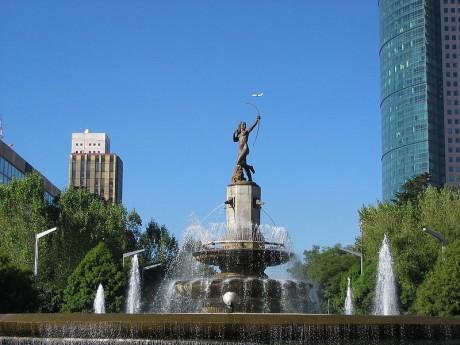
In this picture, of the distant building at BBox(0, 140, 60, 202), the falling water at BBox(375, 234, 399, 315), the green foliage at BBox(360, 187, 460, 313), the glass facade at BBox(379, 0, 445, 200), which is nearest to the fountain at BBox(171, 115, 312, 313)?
the green foliage at BBox(360, 187, 460, 313)

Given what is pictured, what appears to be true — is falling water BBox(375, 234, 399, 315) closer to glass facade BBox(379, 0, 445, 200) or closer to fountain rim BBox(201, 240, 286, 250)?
fountain rim BBox(201, 240, 286, 250)

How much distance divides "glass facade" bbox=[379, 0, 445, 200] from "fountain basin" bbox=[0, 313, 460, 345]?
13405cm

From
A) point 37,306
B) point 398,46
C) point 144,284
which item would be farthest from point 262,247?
point 398,46

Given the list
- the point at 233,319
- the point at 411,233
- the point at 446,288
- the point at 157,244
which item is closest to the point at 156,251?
the point at 157,244

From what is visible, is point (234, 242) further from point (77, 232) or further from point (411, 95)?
point (411, 95)

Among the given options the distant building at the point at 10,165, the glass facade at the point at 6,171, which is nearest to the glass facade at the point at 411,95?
the distant building at the point at 10,165

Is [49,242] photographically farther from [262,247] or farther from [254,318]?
[254,318]

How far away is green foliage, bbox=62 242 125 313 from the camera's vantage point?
2312 inches

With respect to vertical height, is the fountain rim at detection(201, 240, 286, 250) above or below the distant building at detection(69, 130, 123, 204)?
below

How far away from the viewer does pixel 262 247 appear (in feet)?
98.4

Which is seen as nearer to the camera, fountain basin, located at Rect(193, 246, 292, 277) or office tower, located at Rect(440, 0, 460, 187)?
fountain basin, located at Rect(193, 246, 292, 277)

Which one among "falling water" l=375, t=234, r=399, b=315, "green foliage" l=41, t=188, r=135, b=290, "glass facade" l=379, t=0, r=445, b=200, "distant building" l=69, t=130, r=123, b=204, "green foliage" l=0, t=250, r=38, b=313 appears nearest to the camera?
"green foliage" l=0, t=250, r=38, b=313

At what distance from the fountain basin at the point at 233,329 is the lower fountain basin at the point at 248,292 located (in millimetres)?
5945

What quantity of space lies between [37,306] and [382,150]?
128m
